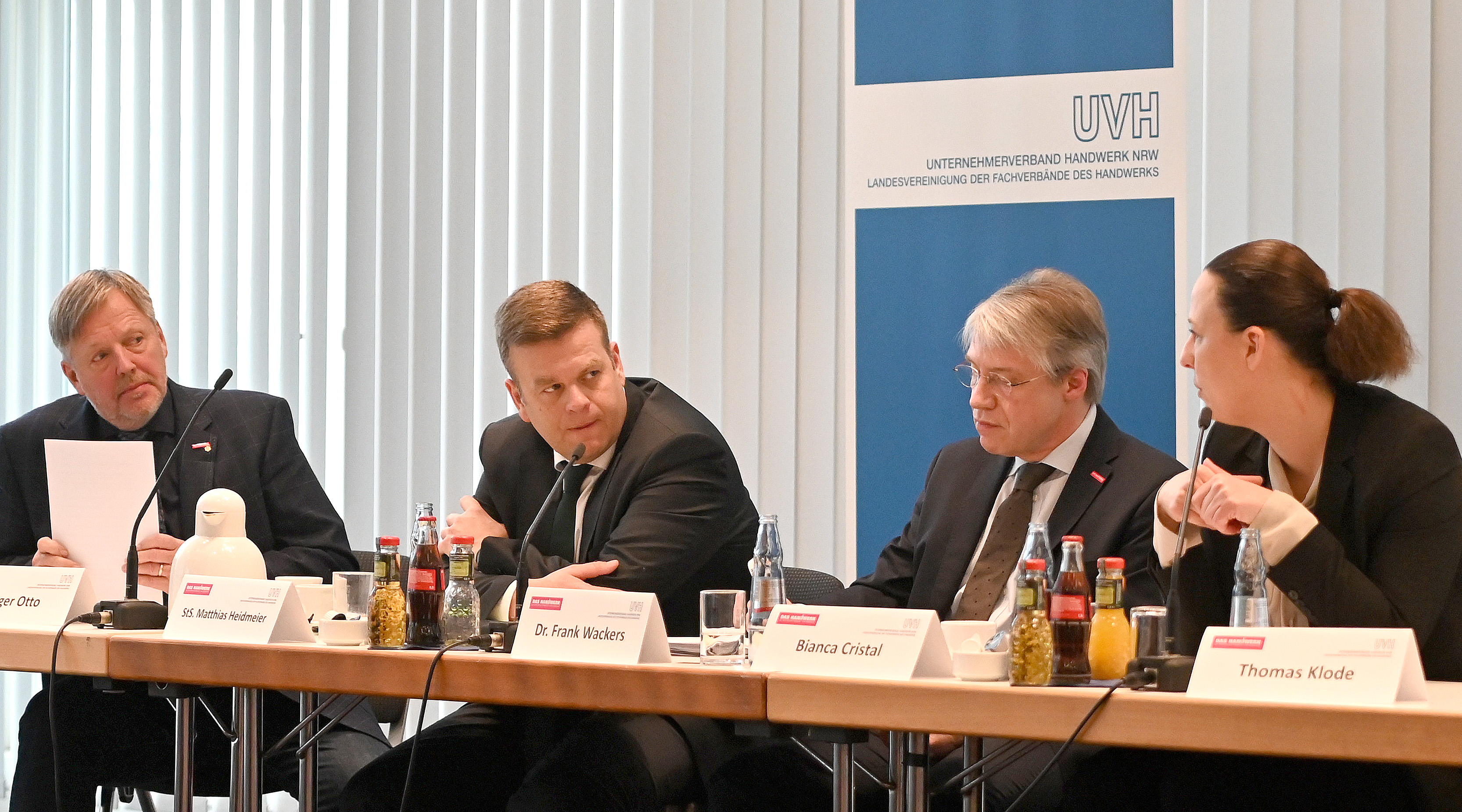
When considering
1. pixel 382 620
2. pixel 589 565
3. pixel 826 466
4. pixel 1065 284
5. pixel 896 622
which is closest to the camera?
pixel 896 622

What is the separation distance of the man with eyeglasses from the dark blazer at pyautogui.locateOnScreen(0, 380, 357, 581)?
4.18 feet

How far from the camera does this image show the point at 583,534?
274cm

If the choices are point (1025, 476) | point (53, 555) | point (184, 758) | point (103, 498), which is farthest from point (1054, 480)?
point (53, 555)

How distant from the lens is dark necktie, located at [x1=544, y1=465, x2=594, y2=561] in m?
2.78

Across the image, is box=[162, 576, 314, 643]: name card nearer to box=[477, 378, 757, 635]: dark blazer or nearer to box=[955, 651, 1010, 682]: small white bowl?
box=[477, 378, 757, 635]: dark blazer

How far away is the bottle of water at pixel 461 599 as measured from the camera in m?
2.06

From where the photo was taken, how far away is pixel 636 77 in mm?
3934

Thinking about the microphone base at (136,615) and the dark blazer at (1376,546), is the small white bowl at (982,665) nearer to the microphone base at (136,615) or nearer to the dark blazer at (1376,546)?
the dark blazer at (1376,546)

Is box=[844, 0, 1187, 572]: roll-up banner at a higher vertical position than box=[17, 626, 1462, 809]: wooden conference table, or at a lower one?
higher

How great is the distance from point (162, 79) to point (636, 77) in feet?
5.29

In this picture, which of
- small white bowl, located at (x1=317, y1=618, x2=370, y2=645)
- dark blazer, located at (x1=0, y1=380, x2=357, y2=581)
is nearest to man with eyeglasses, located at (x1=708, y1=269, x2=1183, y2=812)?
small white bowl, located at (x1=317, y1=618, x2=370, y2=645)

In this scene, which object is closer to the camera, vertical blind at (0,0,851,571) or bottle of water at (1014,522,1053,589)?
bottle of water at (1014,522,1053,589)

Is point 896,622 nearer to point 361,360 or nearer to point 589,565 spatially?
point 589,565

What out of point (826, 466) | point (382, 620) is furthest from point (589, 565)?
point (826, 466)
